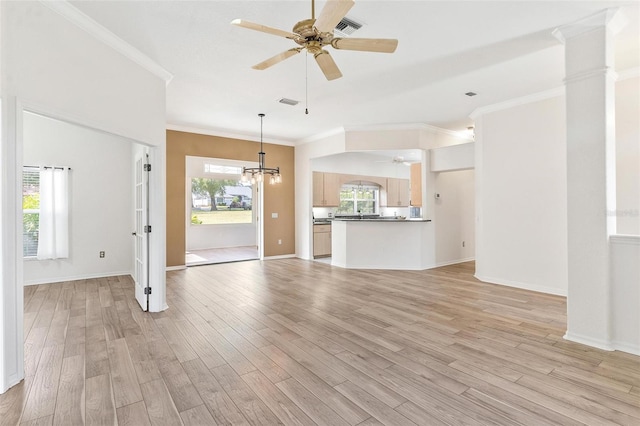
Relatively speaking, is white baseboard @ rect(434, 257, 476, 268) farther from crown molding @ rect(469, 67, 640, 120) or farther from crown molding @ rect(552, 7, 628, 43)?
crown molding @ rect(552, 7, 628, 43)

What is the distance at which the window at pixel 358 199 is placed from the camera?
9507mm

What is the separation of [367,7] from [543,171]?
3.70 m

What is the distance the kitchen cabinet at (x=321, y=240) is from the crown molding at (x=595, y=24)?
5911mm

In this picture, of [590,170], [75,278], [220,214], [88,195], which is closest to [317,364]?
[590,170]

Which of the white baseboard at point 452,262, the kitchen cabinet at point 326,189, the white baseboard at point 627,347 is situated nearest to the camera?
the white baseboard at point 627,347

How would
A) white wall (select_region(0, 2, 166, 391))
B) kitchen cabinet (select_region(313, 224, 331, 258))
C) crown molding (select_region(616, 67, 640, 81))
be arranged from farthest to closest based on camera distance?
1. kitchen cabinet (select_region(313, 224, 331, 258))
2. crown molding (select_region(616, 67, 640, 81))
3. white wall (select_region(0, 2, 166, 391))

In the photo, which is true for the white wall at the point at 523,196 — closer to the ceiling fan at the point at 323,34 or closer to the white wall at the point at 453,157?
the white wall at the point at 453,157

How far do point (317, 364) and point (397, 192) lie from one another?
8.09 metres

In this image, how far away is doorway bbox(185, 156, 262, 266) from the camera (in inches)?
380

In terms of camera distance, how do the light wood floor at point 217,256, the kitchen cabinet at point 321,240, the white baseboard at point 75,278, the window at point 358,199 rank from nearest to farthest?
the white baseboard at point 75,278
the light wood floor at point 217,256
the kitchen cabinet at point 321,240
the window at point 358,199

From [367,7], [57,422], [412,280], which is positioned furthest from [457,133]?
[57,422]

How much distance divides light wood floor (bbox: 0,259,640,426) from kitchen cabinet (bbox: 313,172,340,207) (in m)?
4.04

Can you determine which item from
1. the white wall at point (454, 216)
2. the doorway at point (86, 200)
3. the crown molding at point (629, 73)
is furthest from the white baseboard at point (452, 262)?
the doorway at point (86, 200)

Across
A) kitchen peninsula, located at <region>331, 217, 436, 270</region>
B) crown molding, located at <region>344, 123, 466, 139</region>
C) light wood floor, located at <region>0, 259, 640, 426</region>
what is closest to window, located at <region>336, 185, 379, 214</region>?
kitchen peninsula, located at <region>331, 217, 436, 270</region>
